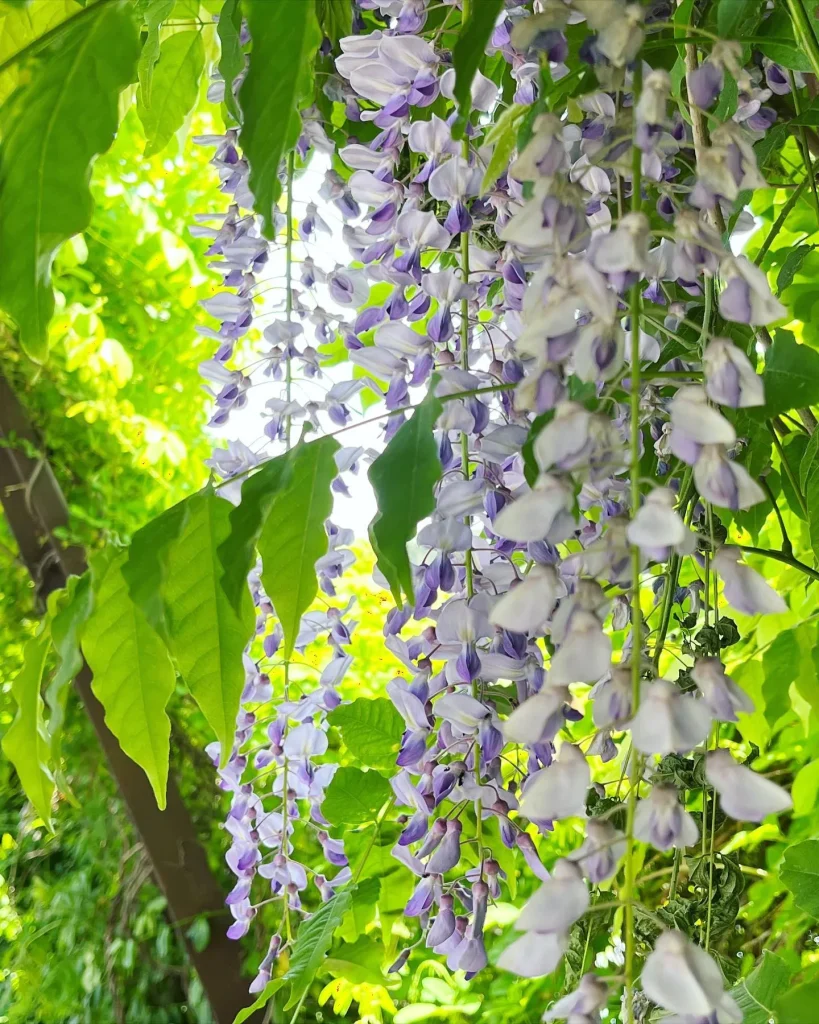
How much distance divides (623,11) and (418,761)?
0.33 metres

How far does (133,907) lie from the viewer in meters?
1.80

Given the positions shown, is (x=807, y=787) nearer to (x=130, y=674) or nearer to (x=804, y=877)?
(x=804, y=877)

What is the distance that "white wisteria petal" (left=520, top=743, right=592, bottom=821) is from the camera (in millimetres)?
250

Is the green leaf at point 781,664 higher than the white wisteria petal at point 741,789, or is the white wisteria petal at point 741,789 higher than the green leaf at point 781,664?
the white wisteria petal at point 741,789

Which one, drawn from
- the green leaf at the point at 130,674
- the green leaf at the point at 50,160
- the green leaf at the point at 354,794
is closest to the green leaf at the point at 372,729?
the green leaf at the point at 354,794

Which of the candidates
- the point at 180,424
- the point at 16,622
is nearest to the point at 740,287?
the point at 180,424

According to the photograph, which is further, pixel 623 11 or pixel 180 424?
pixel 180 424

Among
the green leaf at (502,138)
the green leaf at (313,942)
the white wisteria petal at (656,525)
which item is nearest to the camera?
the white wisteria petal at (656,525)

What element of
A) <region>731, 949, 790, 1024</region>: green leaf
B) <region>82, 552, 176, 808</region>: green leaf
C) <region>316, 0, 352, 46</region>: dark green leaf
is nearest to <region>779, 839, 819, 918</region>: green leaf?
<region>731, 949, 790, 1024</region>: green leaf

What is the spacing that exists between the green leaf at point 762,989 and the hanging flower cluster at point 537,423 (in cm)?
7

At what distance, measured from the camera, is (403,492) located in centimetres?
31

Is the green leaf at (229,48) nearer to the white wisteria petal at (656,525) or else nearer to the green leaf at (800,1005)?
the white wisteria petal at (656,525)

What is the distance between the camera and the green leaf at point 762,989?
1.27 ft

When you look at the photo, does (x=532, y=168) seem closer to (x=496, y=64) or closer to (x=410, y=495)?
(x=410, y=495)
